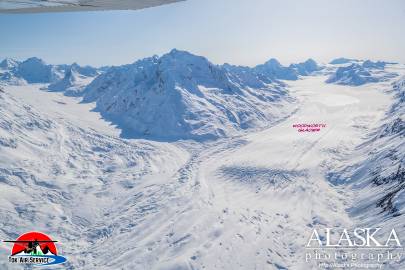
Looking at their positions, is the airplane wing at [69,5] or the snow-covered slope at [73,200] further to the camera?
the snow-covered slope at [73,200]

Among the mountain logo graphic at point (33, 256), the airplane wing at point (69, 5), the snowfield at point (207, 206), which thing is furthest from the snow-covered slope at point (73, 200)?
the airplane wing at point (69, 5)

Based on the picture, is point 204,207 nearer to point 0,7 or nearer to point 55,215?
point 55,215

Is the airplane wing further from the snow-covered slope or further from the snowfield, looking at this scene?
the snow-covered slope

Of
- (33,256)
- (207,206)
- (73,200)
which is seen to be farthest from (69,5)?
(73,200)

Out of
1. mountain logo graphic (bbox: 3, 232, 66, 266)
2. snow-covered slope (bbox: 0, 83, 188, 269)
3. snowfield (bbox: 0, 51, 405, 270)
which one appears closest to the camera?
mountain logo graphic (bbox: 3, 232, 66, 266)

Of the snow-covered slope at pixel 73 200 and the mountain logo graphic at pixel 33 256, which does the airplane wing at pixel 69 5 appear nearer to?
the mountain logo graphic at pixel 33 256

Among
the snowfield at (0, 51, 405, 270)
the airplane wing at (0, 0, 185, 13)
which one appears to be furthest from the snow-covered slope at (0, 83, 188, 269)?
the airplane wing at (0, 0, 185, 13)

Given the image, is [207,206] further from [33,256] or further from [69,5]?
[69,5]

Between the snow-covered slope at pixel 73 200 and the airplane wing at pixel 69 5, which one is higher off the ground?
the airplane wing at pixel 69 5
